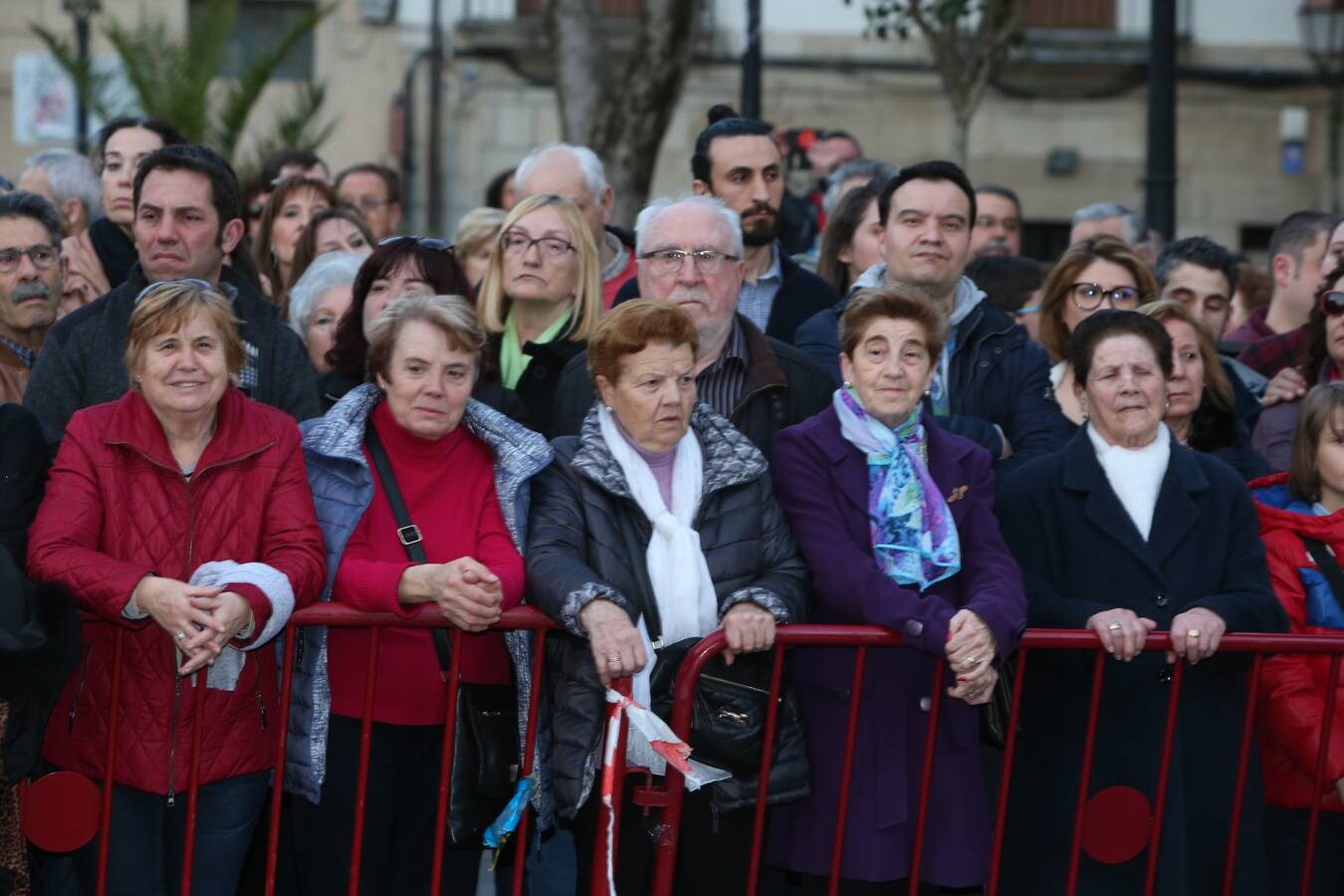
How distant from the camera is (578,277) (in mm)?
6168

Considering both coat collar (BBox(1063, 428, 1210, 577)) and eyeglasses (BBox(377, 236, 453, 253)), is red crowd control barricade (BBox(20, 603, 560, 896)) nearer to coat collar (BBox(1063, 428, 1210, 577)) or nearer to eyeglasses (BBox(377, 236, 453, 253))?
eyeglasses (BBox(377, 236, 453, 253))

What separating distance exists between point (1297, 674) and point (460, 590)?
89.7 inches

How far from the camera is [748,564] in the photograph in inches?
185

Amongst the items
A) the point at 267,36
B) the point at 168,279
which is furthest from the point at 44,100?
the point at 168,279

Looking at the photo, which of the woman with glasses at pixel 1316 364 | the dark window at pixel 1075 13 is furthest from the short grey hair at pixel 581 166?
the dark window at pixel 1075 13

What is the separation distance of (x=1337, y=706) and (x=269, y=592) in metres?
2.87

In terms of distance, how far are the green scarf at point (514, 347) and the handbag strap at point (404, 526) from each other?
117 cm

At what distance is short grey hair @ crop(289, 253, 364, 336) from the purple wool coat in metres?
2.15

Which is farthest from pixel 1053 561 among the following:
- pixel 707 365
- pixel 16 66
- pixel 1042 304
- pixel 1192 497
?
pixel 16 66

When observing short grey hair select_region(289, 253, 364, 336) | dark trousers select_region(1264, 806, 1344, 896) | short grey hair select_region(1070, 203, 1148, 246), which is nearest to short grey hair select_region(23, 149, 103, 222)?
short grey hair select_region(289, 253, 364, 336)

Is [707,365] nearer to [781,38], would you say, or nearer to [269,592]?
[269,592]

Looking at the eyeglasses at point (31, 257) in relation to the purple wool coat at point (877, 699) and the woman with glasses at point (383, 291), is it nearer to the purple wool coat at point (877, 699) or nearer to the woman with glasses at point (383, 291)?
the woman with glasses at point (383, 291)

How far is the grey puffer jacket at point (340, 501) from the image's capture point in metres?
4.61

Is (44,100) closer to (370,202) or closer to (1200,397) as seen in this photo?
(370,202)
